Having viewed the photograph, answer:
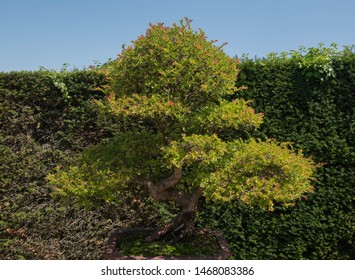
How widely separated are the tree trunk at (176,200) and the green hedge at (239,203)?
3.84 ft

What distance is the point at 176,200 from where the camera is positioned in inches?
190

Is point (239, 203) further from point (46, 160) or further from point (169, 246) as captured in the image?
point (46, 160)

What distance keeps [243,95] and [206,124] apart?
1.98 metres

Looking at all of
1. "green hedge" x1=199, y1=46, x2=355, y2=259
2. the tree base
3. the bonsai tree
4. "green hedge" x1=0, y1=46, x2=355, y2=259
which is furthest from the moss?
"green hedge" x1=199, y1=46, x2=355, y2=259

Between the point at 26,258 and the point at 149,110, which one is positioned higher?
the point at 149,110

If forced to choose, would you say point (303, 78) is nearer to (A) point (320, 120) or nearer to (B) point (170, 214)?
(A) point (320, 120)

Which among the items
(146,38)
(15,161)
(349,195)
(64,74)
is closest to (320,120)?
(349,195)

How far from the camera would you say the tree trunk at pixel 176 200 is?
4645 mm

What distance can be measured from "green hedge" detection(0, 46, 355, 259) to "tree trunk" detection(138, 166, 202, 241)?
117cm

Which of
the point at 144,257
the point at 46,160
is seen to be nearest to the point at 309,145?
the point at 144,257

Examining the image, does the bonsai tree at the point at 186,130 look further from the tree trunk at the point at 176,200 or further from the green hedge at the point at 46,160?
the green hedge at the point at 46,160

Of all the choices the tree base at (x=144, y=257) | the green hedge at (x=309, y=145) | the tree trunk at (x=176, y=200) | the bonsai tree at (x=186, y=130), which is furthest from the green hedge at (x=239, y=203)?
the bonsai tree at (x=186, y=130)

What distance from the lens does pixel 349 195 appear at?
6086mm

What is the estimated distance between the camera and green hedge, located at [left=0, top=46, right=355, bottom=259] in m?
6.07
